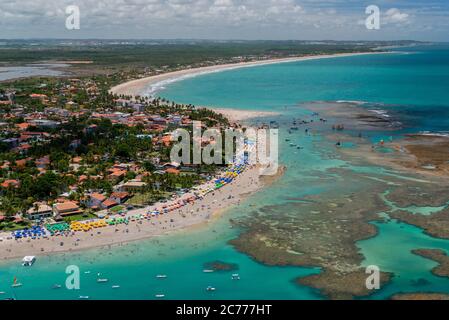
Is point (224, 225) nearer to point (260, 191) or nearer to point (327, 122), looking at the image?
point (260, 191)

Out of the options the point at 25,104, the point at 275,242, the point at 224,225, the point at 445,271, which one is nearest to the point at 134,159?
the point at 224,225

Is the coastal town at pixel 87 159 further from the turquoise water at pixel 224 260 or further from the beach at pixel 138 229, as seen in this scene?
the turquoise water at pixel 224 260

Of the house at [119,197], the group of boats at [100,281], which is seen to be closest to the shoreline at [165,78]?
the house at [119,197]

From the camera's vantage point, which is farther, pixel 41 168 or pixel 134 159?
pixel 134 159

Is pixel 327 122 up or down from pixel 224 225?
up

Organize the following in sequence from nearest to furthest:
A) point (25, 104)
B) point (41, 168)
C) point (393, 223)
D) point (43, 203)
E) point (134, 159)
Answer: point (393, 223)
point (43, 203)
point (41, 168)
point (134, 159)
point (25, 104)

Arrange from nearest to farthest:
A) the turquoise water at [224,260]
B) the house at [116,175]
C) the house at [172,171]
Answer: the turquoise water at [224,260] → the house at [116,175] → the house at [172,171]
